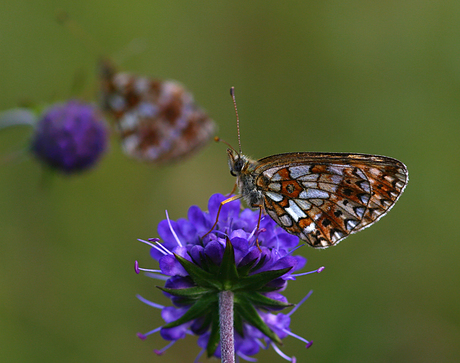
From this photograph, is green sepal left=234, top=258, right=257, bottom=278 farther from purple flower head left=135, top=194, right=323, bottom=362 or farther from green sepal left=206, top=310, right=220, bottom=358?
green sepal left=206, top=310, right=220, bottom=358

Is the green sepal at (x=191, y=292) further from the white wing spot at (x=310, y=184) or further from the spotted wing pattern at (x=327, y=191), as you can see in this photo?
the white wing spot at (x=310, y=184)

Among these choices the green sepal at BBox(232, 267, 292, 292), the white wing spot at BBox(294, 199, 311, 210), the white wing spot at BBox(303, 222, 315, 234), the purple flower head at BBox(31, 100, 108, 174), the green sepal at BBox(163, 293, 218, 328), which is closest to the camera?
the green sepal at BBox(232, 267, 292, 292)

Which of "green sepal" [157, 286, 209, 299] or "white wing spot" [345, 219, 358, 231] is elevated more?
"white wing spot" [345, 219, 358, 231]

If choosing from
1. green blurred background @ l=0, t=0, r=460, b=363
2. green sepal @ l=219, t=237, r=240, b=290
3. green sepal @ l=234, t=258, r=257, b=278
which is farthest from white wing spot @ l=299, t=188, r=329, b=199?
green blurred background @ l=0, t=0, r=460, b=363

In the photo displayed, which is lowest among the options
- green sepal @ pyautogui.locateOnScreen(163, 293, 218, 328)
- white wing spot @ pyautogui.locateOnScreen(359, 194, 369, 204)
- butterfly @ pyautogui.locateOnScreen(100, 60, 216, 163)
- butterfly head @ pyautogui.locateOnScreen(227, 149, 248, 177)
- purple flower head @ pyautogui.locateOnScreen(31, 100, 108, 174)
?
green sepal @ pyautogui.locateOnScreen(163, 293, 218, 328)

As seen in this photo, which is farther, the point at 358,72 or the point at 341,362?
the point at 358,72

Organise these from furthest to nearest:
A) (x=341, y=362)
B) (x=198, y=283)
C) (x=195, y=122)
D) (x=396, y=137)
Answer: (x=396, y=137)
(x=195, y=122)
(x=341, y=362)
(x=198, y=283)

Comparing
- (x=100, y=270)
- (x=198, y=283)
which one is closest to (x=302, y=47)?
(x=100, y=270)

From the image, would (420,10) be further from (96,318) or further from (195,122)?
(96,318)
